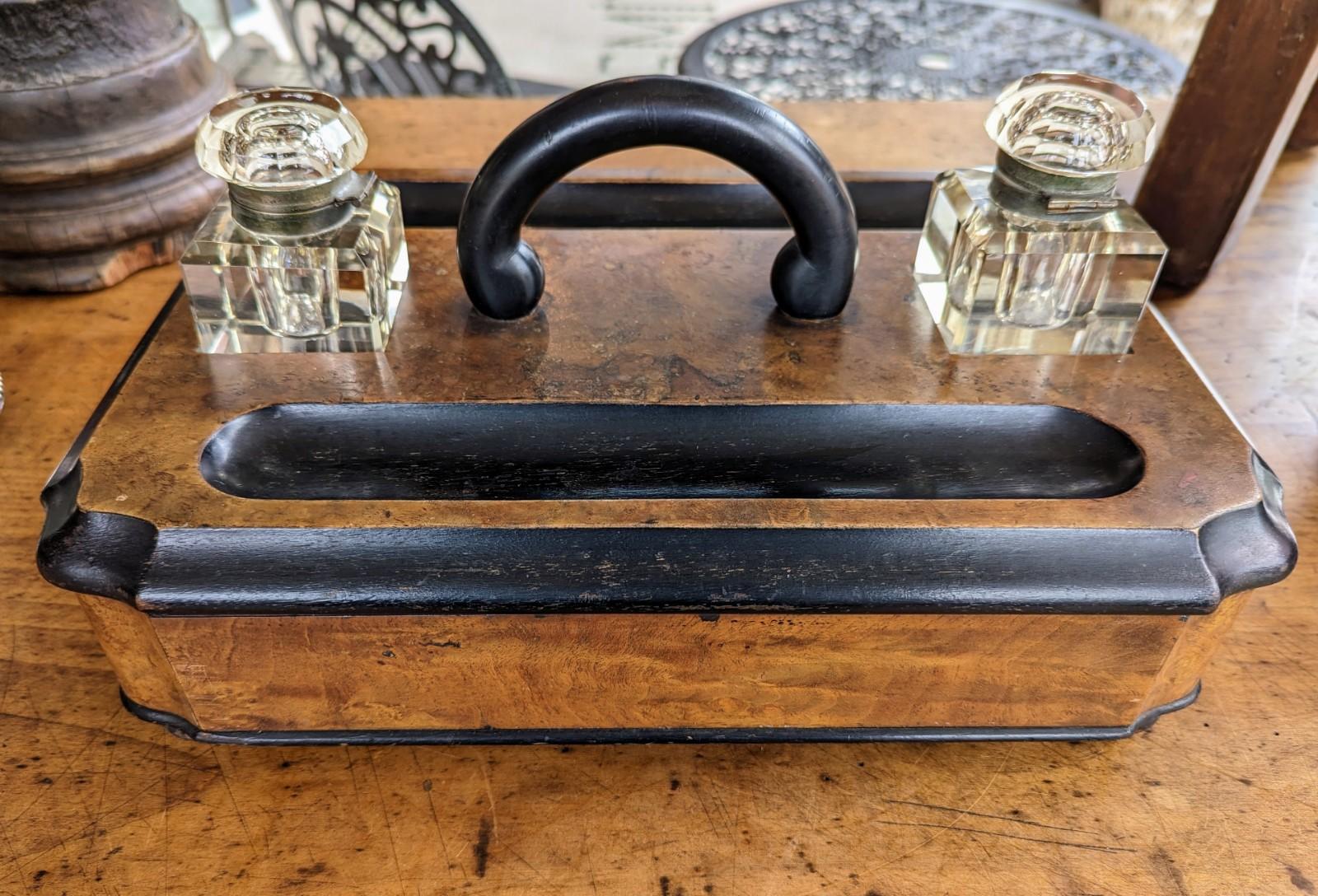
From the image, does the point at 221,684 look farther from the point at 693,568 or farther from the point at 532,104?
the point at 532,104

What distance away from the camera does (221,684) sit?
0.42 m

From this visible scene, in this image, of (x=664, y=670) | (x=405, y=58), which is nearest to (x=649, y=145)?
(x=664, y=670)

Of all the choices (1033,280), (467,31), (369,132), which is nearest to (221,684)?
(1033,280)

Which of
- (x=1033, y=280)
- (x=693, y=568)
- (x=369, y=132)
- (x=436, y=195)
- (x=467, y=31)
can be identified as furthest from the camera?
(x=467, y=31)

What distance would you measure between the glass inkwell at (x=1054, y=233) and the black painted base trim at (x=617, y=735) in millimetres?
189

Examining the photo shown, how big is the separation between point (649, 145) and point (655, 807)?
30cm

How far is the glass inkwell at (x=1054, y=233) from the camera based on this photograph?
495 mm

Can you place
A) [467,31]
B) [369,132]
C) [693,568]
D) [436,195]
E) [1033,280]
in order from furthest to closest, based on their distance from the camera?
[467,31] → [369,132] → [436,195] → [1033,280] → [693,568]

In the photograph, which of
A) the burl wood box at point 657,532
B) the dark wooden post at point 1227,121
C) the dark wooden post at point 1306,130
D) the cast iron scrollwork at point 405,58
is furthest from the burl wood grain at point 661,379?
the cast iron scrollwork at point 405,58

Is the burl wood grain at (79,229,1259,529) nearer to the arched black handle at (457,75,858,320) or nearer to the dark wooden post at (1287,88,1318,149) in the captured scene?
the arched black handle at (457,75,858,320)

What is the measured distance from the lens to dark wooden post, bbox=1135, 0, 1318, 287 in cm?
63

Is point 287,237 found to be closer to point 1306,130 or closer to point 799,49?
point 1306,130

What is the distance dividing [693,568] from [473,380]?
16cm

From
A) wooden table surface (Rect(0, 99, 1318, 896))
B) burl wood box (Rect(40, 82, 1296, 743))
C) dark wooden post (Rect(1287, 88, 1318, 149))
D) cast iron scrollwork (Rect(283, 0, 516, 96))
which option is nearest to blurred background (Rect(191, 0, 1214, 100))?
cast iron scrollwork (Rect(283, 0, 516, 96))
